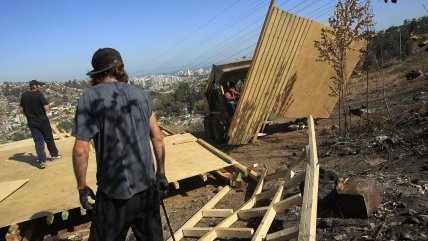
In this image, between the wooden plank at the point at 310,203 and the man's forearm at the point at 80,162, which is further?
the wooden plank at the point at 310,203

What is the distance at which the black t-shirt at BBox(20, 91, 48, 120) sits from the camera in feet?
25.4

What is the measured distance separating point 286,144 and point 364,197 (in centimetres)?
495

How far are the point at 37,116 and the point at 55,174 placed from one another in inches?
54.0

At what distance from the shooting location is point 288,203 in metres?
4.64

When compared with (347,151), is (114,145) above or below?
above

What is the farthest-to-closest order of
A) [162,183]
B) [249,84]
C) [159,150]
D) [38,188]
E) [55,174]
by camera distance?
[249,84], [55,174], [38,188], [162,183], [159,150]

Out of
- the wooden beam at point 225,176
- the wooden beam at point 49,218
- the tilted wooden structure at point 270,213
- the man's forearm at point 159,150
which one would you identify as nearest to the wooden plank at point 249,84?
the wooden beam at point 225,176

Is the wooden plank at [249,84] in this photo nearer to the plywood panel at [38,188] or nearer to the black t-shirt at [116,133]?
the plywood panel at [38,188]

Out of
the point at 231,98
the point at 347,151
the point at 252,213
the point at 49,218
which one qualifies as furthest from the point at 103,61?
the point at 231,98

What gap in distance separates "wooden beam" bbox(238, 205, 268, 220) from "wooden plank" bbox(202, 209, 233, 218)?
26 cm

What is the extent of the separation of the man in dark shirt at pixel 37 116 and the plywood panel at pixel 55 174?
0.42 meters

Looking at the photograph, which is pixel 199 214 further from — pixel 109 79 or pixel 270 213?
pixel 109 79

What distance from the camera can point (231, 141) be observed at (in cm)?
927

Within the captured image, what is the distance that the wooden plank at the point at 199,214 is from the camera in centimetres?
Answer: 502
